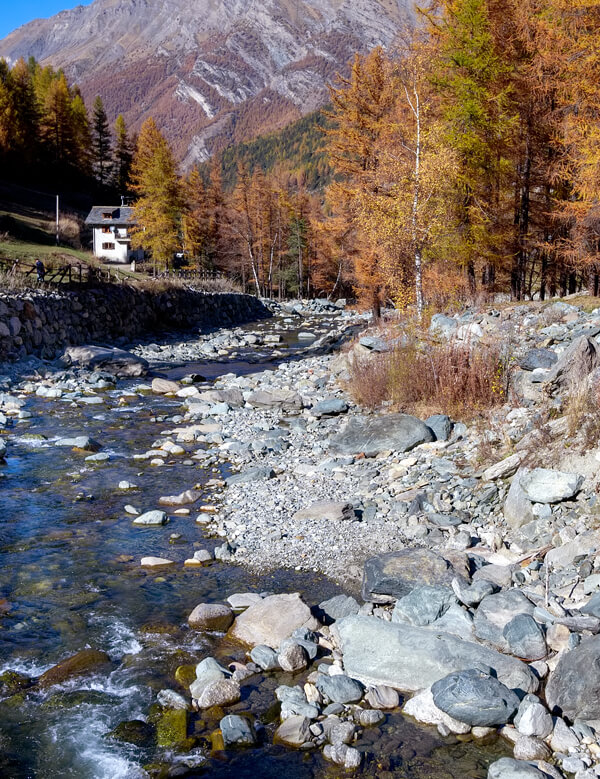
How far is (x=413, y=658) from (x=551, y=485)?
295cm

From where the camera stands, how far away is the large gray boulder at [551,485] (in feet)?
23.9

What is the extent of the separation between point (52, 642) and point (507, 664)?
163 inches

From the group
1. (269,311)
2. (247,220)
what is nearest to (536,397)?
(269,311)

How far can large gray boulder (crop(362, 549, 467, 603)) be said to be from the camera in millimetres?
6547

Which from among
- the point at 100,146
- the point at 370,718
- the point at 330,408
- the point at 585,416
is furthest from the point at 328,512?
the point at 100,146

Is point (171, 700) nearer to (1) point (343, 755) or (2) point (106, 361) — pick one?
(1) point (343, 755)

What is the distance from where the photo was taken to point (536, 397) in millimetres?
10672

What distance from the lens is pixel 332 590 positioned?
7082 mm

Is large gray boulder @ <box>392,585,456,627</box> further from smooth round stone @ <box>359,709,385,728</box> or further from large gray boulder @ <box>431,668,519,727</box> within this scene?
smooth round stone @ <box>359,709,385,728</box>

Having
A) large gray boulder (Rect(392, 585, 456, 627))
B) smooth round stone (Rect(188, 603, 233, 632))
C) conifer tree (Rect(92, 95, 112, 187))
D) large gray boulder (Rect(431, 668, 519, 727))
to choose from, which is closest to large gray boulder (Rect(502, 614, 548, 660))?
large gray boulder (Rect(431, 668, 519, 727))

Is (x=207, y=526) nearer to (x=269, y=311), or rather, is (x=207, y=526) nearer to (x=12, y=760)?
(x=12, y=760)

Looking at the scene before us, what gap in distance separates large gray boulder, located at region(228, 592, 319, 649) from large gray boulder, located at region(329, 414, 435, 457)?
15.9ft

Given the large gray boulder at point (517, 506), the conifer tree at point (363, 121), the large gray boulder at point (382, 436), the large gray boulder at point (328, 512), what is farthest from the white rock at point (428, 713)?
the conifer tree at point (363, 121)

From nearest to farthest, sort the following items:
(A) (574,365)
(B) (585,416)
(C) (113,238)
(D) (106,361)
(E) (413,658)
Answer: (E) (413,658)
(B) (585,416)
(A) (574,365)
(D) (106,361)
(C) (113,238)
